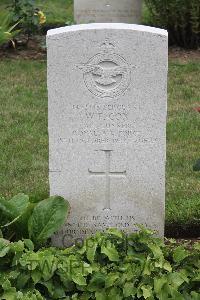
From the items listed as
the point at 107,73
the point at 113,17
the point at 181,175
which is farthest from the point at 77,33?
the point at 113,17

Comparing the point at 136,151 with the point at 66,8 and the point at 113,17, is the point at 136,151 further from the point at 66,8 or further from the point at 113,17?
the point at 66,8

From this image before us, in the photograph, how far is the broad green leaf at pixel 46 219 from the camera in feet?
14.5

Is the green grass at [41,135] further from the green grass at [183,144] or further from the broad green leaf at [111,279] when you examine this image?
the broad green leaf at [111,279]

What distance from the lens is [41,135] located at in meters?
7.05

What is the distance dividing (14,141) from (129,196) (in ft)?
8.09

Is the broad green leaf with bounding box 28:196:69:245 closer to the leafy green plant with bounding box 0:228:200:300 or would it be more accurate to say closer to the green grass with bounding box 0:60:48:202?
the leafy green plant with bounding box 0:228:200:300

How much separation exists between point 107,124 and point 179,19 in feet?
19.3

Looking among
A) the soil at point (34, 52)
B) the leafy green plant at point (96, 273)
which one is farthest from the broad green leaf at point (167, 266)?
the soil at point (34, 52)

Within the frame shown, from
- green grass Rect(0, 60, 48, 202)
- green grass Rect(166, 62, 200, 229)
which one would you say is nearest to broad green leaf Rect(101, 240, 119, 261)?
green grass Rect(0, 60, 48, 202)

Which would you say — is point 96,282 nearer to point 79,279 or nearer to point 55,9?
point 79,279

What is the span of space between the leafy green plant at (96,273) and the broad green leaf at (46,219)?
0.12 meters

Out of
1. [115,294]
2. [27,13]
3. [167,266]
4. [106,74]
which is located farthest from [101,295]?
[27,13]

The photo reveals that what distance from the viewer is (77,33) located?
14.5 feet

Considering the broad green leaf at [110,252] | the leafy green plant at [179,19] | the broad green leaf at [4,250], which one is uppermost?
the leafy green plant at [179,19]
